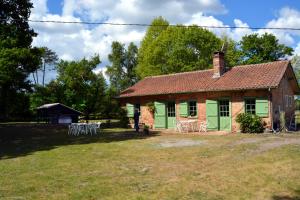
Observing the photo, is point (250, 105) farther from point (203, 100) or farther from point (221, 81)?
point (203, 100)

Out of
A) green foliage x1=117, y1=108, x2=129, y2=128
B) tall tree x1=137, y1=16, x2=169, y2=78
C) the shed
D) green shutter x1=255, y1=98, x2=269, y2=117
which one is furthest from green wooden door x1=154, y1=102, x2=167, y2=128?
tall tree x1=137, y1=16, x2=169, y2=78

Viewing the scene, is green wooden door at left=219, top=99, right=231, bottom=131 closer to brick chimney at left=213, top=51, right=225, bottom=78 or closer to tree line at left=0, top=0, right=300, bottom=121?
brick chimney at left=213, top=51, right=225, bottom=78

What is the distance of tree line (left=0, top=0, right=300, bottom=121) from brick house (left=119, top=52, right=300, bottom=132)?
160 inches

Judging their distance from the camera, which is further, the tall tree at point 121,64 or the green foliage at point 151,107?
the tall tree at point 121,64

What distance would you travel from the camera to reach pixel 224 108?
23.1 metres

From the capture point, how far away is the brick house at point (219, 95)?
21.4 metres

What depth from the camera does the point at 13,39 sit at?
20.8 meters

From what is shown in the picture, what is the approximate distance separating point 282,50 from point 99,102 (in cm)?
2028

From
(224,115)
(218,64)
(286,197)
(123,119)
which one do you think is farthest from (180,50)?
(286,197)

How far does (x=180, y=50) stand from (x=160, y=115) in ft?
68.6

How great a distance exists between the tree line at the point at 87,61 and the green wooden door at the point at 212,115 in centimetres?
844


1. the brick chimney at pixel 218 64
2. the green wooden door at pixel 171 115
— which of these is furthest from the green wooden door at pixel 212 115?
the green wooden door at pixel 171 115

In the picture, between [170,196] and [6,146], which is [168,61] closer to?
[6,146]

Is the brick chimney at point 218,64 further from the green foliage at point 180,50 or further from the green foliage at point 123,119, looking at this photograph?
the green foliage at point 180,50
